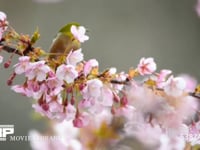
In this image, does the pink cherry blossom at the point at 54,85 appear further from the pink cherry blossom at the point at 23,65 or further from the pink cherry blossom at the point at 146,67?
the pink cherry blossom at the point at 146,67

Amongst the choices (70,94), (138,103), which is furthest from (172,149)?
(70,94)

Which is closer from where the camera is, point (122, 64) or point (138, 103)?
point (138, 103)

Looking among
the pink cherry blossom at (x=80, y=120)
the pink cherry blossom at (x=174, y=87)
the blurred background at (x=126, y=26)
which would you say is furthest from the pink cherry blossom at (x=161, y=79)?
the blurred background at (x=126, y=26)

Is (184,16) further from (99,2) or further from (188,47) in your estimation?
(99,2)

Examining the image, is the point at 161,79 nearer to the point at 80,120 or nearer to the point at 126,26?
the point at 80,120

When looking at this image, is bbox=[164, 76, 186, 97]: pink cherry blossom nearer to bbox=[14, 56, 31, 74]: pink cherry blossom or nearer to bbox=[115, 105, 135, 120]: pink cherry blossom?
bbox=[115, 105, 135, 120]: pink cherry blossom

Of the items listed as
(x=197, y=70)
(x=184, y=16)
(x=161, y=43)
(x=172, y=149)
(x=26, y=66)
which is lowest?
(x=172, y=149)
